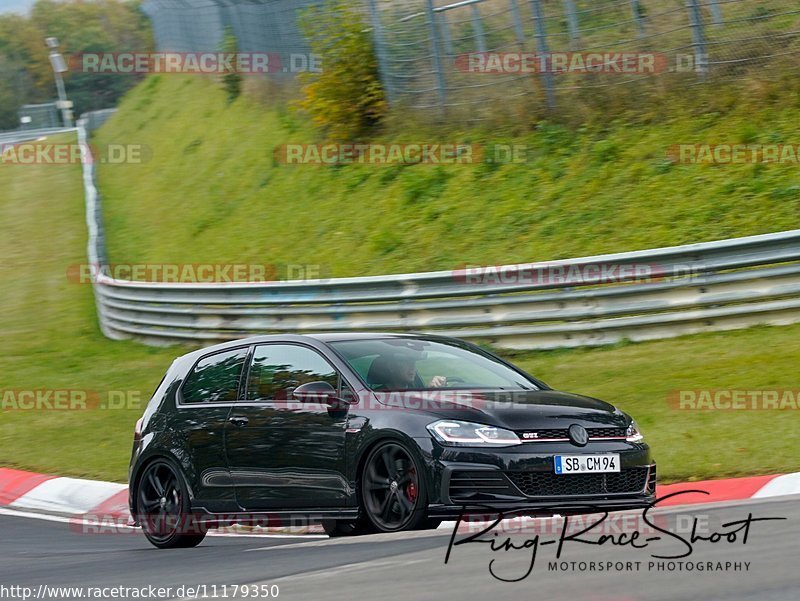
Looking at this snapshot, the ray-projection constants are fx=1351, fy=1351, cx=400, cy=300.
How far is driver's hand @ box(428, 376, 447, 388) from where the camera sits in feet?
27.9

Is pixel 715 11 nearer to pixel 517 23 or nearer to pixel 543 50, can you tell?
pixel 543 50

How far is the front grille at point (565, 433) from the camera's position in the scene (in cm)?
777

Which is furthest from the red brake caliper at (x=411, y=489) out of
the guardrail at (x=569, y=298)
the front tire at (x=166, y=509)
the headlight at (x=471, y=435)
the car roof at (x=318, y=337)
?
the guardrail at (x=569, y=298)

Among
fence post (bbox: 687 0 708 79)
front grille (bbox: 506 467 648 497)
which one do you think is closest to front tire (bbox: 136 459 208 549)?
front grille (bbox: 506 467 648 497)

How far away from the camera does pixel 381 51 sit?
2294cm

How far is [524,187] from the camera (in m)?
19.6

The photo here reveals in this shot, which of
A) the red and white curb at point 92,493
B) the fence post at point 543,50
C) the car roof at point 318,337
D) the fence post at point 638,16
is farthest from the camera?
the fence post at point 543,50

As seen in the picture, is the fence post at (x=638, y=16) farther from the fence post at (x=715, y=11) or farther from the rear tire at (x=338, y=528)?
the rear tire at (x=338, y=528)

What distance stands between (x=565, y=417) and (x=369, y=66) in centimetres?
1705

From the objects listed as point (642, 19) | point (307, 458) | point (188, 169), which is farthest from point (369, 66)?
point (307, 458)

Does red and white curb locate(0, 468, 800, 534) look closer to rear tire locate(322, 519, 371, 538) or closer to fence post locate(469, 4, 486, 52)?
rear tire locate(322, 519, 371, 538)

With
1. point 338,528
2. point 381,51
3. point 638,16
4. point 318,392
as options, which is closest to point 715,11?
point 638,16

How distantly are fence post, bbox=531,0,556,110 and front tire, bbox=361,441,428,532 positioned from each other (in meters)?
12.5

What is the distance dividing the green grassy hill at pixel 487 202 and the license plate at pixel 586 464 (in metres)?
8.03
